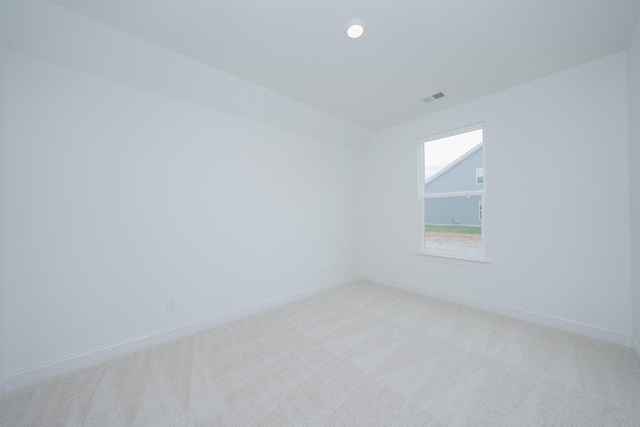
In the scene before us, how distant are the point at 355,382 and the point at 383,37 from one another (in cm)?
263

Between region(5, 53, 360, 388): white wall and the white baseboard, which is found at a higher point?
region(5, 53, 360, 388): white wall

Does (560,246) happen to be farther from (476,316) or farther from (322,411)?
(322,411)

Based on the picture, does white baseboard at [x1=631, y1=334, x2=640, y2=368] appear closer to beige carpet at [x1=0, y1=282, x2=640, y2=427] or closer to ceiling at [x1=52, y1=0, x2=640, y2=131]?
beige carpet at [x1=0, y1=282, x2=640, y2=427]

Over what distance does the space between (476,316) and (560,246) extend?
1104 mm

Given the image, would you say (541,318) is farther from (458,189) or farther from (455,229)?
(458,189)

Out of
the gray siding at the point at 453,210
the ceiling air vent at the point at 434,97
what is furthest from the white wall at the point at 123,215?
the gray siding at the point at 453,210

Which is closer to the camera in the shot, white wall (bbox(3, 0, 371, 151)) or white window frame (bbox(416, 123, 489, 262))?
white wall (bbox(3, 0, 371, 151))

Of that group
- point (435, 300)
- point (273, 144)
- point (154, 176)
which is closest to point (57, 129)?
point (154, 176)

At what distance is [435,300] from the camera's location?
3234 millimetres

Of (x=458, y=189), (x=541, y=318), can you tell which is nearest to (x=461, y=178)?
(x=458, y=189)

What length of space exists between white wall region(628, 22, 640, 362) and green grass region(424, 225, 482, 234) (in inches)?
46.8

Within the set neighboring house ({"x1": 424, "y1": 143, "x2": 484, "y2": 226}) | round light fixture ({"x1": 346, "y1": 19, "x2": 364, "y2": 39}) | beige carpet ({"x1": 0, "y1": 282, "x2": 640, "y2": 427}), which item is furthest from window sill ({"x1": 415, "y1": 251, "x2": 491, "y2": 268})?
round light fixture ({"x1": 346, "y1": 19, "x2": 364, "y2": 39})

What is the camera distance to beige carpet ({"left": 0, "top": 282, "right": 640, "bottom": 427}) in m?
1.42

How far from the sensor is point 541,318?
8.21 ft
